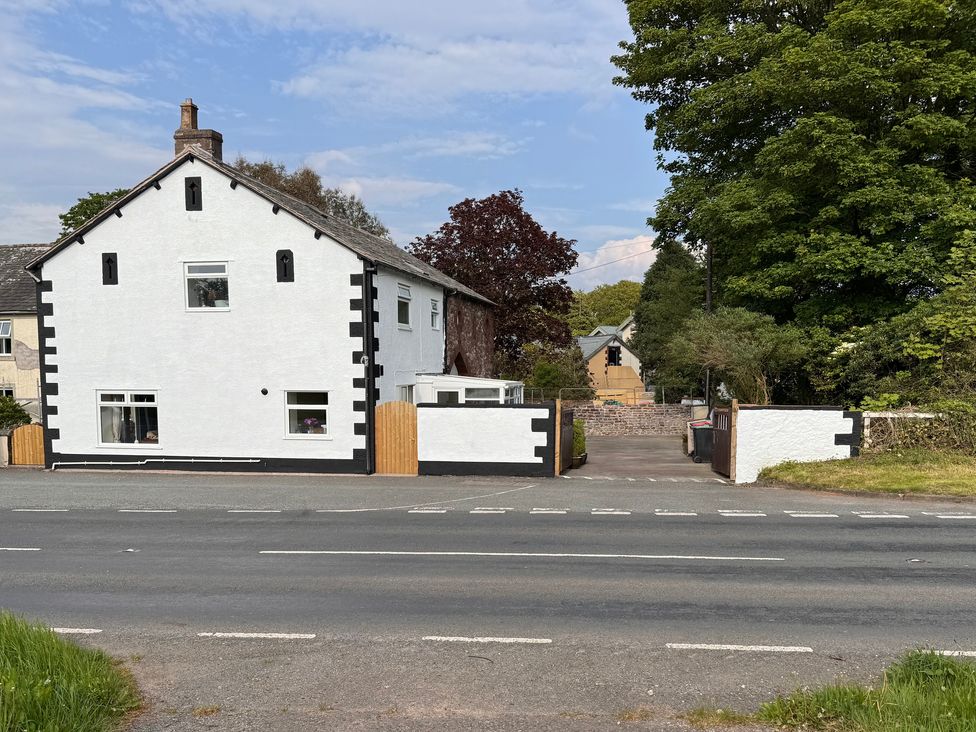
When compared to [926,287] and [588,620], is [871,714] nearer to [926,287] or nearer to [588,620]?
[588,620]

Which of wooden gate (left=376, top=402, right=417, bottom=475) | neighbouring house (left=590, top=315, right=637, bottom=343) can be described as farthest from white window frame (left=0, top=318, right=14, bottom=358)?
neighbouring house (left=590, top=315, right=637, bottom=343)

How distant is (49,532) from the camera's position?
11.5 m

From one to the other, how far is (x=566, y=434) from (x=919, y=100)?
14.9 m

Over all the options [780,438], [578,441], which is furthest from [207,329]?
[780,438]

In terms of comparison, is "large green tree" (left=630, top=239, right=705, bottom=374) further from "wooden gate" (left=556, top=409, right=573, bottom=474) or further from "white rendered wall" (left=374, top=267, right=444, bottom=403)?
"wooden gate" (left=556, top=409, right=573, bottom=474)

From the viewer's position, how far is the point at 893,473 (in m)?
15.6

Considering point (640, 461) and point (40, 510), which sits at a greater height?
point (40, 510)

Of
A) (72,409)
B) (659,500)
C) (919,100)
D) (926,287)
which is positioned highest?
(919,100)

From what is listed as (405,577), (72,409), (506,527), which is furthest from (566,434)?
(72,409)

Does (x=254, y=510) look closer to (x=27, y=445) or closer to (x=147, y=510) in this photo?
(x=147, y=510)

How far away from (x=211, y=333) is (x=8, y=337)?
1982 centimetres

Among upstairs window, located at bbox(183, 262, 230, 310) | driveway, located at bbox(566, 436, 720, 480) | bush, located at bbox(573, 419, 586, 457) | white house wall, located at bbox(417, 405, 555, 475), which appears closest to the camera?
white house wall, located at bbox(417, 405, 555, 475)

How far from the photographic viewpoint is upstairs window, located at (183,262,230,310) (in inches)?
763

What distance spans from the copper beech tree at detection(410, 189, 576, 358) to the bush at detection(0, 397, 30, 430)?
64.4ft
